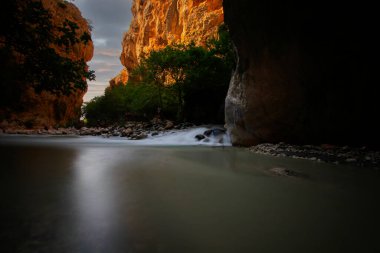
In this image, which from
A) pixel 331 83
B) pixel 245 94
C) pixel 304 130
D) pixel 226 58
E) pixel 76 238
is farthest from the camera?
pixel 226 58

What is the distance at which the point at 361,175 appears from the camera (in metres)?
3.51

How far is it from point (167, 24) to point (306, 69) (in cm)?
3814

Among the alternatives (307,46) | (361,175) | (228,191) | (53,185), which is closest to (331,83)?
(307,46)

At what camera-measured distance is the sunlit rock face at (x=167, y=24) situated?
31.5 m

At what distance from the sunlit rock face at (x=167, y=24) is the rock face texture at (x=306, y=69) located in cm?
1597

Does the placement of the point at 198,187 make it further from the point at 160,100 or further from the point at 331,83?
the point at 160,100

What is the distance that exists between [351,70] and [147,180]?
5877 millimetres

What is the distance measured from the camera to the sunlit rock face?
31531 millimetres

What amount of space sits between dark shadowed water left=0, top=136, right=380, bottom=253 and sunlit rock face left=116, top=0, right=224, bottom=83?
2027 cm

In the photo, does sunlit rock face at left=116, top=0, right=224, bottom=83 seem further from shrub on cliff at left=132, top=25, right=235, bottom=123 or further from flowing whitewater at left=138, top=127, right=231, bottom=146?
flowing whitewater at left=138, top=127, right=231, bottom=146

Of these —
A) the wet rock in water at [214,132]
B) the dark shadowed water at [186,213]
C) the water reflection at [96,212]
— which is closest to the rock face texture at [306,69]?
the wet rock in water at [214,132]

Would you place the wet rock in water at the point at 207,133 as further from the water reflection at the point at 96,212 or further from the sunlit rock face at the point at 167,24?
the sunlit rock face at the point at 167,24

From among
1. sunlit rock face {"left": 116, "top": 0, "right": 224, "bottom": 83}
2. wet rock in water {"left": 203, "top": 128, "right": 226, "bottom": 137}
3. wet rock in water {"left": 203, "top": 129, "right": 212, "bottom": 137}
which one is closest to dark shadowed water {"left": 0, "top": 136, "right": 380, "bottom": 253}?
wet rock in water {"left": 203, "top": 128, "right": 226, "bottom": 137}

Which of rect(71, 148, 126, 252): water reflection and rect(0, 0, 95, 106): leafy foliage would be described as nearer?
rect(71, 148, 126, 252): water reflection
